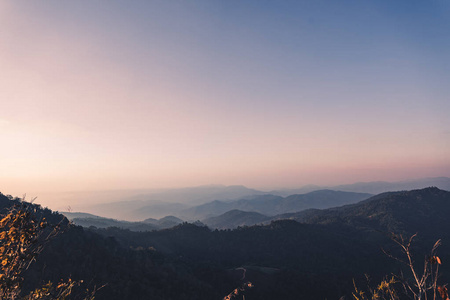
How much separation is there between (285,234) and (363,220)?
92764mm

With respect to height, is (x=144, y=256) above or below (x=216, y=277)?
above

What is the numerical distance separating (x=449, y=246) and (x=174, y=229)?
150 meters

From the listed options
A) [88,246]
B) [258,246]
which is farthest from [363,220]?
[88,246]

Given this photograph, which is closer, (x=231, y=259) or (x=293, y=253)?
(x=231, y=259)

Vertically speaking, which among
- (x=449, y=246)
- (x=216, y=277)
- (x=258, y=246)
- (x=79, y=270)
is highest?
(x=79, y=270)

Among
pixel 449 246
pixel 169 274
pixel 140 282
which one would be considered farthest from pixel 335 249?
pixel 140 282

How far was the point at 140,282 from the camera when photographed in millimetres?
58156

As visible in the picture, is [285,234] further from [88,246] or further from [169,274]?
[88,246]

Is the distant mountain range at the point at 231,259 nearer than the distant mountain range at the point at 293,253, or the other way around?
the distant mountain range at the point at 231,259

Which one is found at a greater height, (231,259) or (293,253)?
(231,259)

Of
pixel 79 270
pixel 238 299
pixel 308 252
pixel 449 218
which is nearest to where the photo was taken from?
pixel 79 270

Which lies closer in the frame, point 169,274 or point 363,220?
point 169,274

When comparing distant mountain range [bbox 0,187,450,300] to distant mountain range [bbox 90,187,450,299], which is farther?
distant mountain range [bbox 90,187,450,299]

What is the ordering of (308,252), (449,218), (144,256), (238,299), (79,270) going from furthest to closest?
1. (449,218)
2. (308,252)
3. (144,256)
4. (238,299)
5. (79,270)
